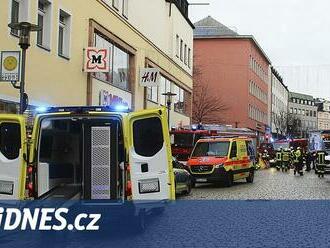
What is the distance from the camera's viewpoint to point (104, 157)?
36.3 feet

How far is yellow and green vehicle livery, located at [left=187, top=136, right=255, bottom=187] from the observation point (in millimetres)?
24062

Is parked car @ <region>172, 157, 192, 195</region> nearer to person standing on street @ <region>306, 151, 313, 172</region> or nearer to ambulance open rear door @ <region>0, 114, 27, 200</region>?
ambulance open rear door @ <region>0, 114, 27, 200</region>

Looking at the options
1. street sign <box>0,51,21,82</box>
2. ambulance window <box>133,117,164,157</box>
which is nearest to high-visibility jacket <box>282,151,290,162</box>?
street sign <box>0,51,21,82</box>

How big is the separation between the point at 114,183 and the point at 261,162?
1502 inches

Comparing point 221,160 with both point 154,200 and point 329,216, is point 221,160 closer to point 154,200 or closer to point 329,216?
point 329,216

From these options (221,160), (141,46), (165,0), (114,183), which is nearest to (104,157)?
(114,183)

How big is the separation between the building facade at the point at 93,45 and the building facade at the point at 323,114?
132 metres

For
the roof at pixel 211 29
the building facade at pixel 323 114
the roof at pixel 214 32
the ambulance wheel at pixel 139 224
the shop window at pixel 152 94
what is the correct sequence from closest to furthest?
the ambulance wheel at pixel 139 224 < the shop window at pixel 152 94 < the roof at pixel 214 32 < the roof at pixel 211 29 < the building facade at pixel 323 114

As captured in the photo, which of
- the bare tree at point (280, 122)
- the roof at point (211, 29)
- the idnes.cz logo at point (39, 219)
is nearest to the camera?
the idnes.cz logo at point (39, 219)

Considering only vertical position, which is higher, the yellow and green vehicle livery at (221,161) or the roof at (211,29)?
the roof at (211,29)

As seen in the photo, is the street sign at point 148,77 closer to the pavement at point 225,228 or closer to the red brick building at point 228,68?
the pavement at point 225,228

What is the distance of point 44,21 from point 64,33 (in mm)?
1914

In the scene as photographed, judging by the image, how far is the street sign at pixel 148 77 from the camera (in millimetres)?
32812

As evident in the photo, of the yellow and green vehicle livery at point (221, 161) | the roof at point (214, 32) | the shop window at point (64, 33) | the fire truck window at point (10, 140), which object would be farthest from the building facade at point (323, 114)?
the fire truck window at point (10, 140)
